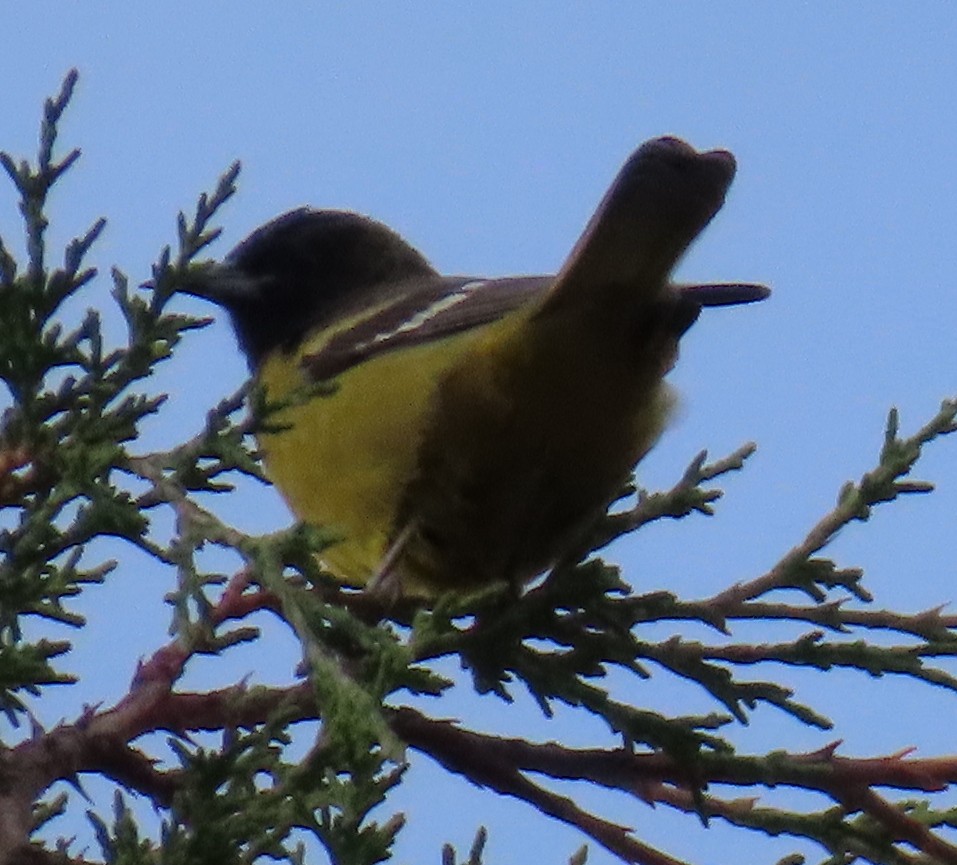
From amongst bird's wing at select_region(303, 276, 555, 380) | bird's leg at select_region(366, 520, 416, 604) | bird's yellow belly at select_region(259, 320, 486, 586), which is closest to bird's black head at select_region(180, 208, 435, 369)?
bird's wing at select_region(303, 276, 555, 380)

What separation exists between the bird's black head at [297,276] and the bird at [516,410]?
90 cm

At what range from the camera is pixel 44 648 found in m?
2.07

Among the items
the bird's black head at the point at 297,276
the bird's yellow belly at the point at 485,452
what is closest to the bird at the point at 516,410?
the bird's yellow belly at the point at 485,452

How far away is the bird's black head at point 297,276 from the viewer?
4.64 metres

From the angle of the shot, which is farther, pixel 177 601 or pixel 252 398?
pixel 252 398

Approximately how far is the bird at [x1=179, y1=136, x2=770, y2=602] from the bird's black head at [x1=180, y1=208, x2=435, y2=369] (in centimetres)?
90

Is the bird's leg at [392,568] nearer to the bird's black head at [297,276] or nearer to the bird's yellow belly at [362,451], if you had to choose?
the bird's yellow belly at [362,451]

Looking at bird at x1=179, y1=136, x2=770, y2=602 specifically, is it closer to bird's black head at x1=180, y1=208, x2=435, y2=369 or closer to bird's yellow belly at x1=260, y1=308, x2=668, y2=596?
bird's yellow belly at x1=260, y1=308, x2=668, y2=596

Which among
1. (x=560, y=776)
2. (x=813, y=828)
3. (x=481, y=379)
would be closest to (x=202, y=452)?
(x=560, y=776)

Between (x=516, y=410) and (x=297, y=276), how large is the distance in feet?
5.11

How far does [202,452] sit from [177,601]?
0.81ft

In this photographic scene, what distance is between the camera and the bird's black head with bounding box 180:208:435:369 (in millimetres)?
4637

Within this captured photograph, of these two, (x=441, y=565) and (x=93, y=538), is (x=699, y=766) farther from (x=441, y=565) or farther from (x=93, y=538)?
(x=441, y=565)

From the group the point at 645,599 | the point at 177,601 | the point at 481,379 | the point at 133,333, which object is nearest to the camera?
the point at 177,601
